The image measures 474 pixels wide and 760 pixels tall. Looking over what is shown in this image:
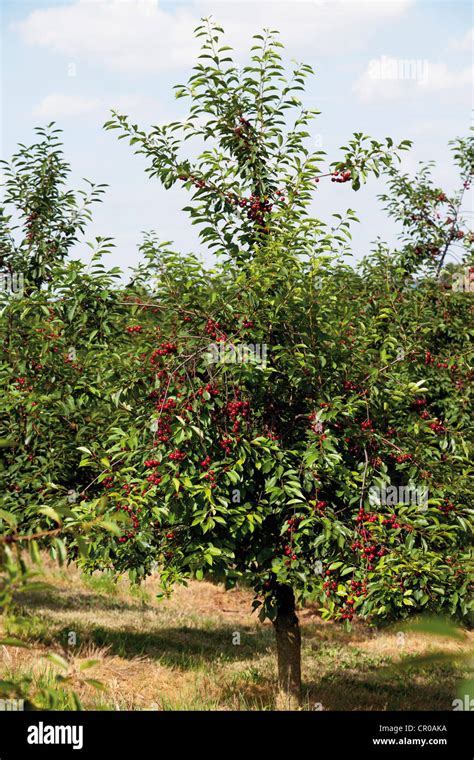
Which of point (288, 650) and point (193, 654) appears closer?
point (288, 650)

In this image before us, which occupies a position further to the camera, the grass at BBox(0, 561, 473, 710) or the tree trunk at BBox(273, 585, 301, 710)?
the grass at BBox(0, 561, 473, 710)

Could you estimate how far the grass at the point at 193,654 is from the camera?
835cm

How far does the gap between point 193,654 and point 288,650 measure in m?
3.21

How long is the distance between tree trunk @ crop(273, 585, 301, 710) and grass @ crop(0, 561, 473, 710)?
0.29 metres

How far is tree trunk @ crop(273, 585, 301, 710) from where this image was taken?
767 cm

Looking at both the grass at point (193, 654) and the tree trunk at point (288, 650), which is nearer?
the tree trunk at point (288, 650)

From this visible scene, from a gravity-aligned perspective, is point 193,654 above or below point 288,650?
below

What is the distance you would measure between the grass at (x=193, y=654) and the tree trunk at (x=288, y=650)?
0.96ft

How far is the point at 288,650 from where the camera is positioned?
25.7ft

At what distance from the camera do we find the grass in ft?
27.4

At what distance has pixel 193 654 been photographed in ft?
34.9

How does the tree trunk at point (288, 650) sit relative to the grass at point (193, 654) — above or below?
above

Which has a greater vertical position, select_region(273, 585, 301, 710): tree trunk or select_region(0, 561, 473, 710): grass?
select_region(273, 585, 301, 710): tree trunk
